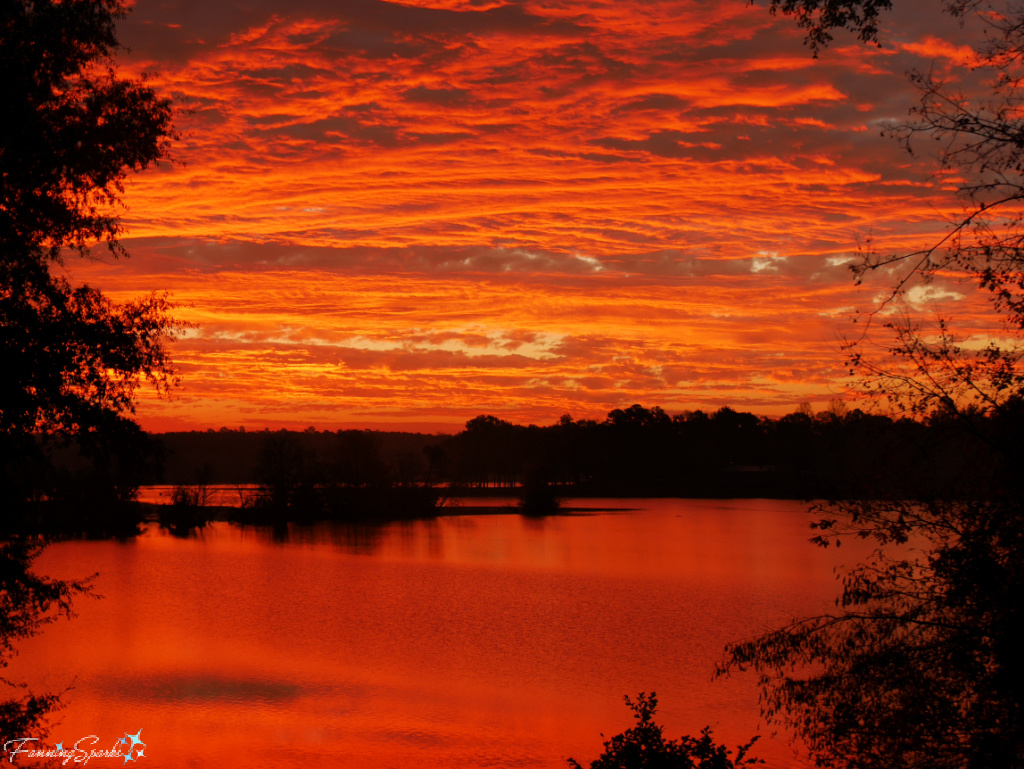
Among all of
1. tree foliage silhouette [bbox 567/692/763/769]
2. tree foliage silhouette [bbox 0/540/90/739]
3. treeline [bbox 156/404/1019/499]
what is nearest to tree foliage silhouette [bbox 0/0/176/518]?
tree foliage silhouette [bbox 0/540/90/739]

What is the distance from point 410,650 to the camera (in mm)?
26031

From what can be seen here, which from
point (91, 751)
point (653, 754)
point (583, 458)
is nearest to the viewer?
point (653, 754)

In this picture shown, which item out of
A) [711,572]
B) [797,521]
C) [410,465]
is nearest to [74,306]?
[711,572]

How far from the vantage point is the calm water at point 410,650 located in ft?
59.3

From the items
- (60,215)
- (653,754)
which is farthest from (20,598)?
(653,754)

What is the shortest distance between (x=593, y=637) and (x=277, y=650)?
31.7 ft

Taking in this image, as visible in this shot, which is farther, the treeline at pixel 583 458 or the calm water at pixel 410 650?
the treeline at pixel 583 458

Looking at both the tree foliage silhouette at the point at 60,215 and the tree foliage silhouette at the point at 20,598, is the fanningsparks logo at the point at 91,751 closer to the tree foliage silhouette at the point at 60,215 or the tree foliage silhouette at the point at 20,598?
the tree foliage silhouette at the point at 20,598

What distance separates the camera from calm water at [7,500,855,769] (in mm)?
18078

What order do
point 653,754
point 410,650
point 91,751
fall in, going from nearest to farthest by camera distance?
point 653,754
point 91,751
point 410,650

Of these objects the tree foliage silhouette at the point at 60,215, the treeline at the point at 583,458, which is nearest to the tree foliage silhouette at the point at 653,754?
the tree foliage silhouette at the point at 60,215

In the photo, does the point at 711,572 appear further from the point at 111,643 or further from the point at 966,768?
the point at 966,768

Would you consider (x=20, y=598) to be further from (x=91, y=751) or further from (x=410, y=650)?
(x=410, y=650)

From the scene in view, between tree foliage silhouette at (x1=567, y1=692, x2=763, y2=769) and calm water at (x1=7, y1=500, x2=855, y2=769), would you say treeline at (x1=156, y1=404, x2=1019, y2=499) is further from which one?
tree foliage silhouette at (x1=567, y1=692, x2=763, y2=769)
